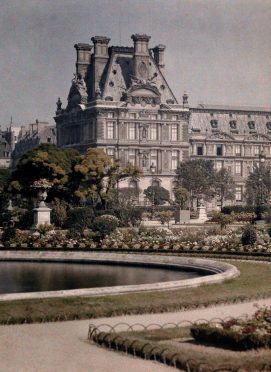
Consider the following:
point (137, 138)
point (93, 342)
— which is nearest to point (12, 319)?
point (93, 342)

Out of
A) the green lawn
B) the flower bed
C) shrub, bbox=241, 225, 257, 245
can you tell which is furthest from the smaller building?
the flower bed

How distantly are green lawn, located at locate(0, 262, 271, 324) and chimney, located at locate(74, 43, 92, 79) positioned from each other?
8669cm

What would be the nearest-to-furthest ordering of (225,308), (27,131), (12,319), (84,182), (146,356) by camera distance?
(146,356), (12,319), (225,308), (84,182), (27,131)

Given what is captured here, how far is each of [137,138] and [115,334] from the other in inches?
3517

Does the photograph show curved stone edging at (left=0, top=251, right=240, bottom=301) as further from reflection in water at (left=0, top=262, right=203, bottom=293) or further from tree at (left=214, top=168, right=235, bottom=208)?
tree at (left=214, top=168, right=235, bottom=208)

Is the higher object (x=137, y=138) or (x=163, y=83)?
(x=163, y=83)

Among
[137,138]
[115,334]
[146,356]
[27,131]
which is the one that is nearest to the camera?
[146,356]

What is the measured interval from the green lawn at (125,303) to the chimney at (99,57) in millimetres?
83513

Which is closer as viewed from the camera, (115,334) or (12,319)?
(115,334)

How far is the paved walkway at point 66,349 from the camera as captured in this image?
44.5ft

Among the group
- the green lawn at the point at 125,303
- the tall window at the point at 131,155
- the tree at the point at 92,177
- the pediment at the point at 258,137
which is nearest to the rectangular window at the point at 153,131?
the tall window at the point at 131,155

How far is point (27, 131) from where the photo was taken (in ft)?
456

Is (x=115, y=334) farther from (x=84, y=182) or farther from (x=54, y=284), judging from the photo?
(x=84, y=182)

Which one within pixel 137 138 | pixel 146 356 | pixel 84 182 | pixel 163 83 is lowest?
pixel 146 356
